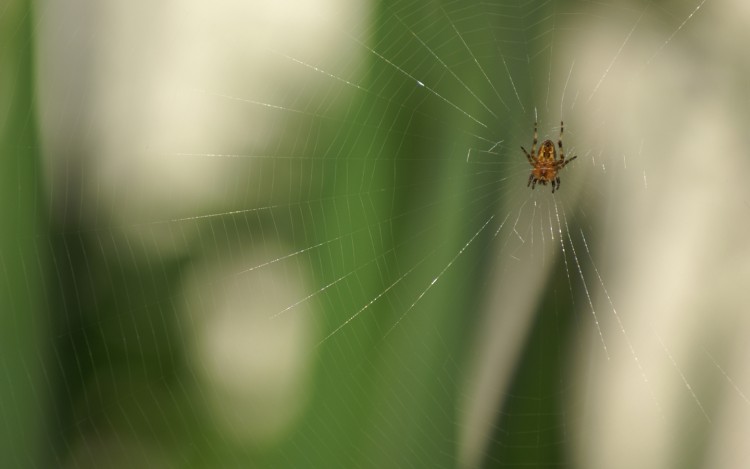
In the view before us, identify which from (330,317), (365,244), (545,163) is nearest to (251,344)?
(330,317)

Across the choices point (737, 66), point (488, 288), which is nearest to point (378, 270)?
point (488, 288)

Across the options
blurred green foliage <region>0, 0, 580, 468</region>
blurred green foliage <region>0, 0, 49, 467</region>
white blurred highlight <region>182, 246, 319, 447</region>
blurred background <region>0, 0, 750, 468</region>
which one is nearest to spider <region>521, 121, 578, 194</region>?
blurred background <region>0, 0, 750, 468</region>

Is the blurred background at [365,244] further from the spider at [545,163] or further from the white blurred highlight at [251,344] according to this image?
the spider at [545,163]

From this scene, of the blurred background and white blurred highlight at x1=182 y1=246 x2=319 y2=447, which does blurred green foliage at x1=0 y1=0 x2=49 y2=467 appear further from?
white blurred highlight at x1=182 y1=246 x2=319 y2=447

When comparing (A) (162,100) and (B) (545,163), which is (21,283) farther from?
(B) (545,163)

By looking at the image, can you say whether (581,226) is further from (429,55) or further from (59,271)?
(59,271)

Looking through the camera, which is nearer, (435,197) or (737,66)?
(435,197)

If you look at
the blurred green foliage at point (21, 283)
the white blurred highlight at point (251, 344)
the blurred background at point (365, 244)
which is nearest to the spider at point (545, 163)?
the blurred background at point (365, 244)
